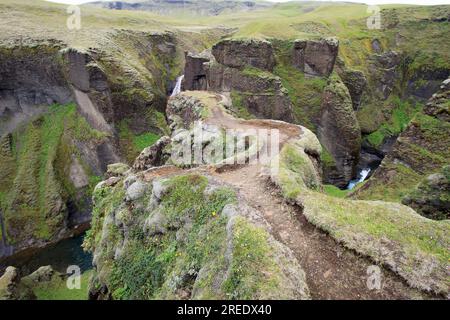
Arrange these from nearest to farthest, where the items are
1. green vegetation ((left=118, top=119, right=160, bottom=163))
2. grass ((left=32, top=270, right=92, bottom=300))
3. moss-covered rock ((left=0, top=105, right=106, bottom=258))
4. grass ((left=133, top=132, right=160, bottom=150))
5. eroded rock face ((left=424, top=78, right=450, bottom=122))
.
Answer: grass ((left=32, top=270, right=92, bottom=300)) < eroded rock face ((left=424, top=78, right=450, bottom=122)) < moss-covered rock ((left=0, top=105, right=106, bottom=258)) < green vegetation ((left=118, top=119, right=160, bottom=163)) < grass ((left=133, top=132, right=160, bottom=150))

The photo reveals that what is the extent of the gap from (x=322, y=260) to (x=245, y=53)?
5328 cm

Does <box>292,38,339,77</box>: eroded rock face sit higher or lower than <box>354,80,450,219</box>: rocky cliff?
higher

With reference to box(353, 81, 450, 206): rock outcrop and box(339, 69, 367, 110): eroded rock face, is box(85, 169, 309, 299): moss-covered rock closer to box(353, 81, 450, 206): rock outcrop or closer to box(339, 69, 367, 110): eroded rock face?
box(353, 81, 450, 206): rock outcrop

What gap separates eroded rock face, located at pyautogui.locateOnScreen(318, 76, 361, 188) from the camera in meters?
61.1

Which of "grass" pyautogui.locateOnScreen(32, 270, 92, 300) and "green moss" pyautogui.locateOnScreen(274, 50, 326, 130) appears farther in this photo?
"green moss" pyautogui.locateOnScreen(274, 50, 326, 130)

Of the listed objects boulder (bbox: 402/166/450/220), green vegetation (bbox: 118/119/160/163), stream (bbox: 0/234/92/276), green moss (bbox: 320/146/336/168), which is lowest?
stream (bbox: 0/234/92/276)

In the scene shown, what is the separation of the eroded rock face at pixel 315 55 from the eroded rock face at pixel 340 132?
11.0 ft

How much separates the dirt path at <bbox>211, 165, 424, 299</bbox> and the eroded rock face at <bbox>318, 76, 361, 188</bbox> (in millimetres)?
47120

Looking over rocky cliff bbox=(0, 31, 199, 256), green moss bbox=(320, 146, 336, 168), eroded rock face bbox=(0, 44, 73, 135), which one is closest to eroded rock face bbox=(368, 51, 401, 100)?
green moss bbox=(320, 146, 336, 168)

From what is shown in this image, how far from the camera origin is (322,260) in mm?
13820

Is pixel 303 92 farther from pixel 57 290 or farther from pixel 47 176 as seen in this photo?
pixel 57 290

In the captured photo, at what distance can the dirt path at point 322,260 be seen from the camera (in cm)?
1229

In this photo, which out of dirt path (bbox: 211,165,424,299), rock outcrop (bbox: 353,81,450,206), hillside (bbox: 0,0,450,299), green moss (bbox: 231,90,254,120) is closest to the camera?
dirt path (bbox: 211,165,424,299)
